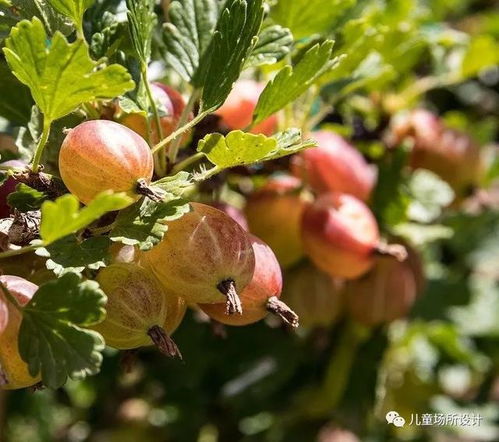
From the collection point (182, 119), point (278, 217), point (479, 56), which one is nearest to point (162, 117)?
point (182, 119)

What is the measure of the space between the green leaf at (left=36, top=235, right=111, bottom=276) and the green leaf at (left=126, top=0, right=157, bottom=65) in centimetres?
14

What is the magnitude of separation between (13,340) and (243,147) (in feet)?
0.66

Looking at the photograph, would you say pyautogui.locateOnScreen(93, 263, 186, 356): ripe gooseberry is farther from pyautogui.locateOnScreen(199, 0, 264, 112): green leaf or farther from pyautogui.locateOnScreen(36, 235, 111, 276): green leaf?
pyautogui.locateOnScreen(199, 0, 264, 112): green leaf

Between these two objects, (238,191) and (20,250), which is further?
(238,191)

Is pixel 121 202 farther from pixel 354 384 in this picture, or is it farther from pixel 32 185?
pixel 354 384

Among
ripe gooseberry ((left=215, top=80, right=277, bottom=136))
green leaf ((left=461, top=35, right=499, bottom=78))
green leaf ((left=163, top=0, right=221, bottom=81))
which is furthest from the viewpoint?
green leaf ((left=461, top=35, right=499, bottom=78))

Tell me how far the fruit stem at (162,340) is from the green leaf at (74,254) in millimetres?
58

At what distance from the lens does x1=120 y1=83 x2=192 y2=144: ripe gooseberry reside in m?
0.67

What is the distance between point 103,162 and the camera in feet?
1.87

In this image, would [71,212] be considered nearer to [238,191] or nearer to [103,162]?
[103,162]

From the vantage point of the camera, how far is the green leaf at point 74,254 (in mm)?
571

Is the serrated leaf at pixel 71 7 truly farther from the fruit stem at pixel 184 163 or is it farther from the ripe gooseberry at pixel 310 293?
the ripe gooseberry at pixel 310 293

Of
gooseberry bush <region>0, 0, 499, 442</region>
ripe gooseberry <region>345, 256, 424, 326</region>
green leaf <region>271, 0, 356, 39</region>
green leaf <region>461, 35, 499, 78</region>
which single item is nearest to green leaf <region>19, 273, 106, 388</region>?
gooseberry bush <region>0, 0, 499, 442</region>

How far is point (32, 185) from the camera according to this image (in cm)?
59
